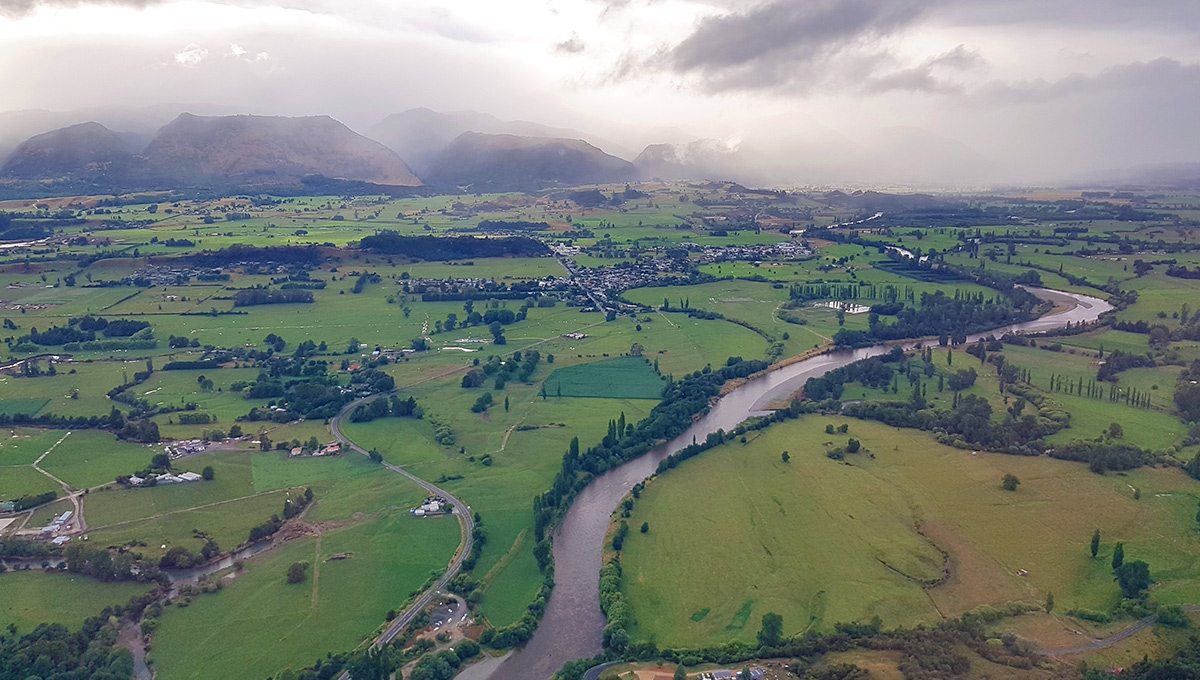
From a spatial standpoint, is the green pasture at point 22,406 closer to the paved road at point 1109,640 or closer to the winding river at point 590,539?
the winding river at point 590,539

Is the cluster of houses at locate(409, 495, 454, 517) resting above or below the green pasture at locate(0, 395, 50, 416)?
below

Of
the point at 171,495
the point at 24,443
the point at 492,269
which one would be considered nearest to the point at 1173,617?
the point at 171,495

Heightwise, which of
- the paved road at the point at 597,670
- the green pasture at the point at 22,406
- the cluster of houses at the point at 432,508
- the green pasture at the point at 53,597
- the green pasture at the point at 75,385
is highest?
the green pasture at the point at 75,385

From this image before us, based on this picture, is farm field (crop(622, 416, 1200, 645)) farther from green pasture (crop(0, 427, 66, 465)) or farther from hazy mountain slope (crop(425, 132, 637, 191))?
hazy mountain slope (crop(425, 132, 637, 191))

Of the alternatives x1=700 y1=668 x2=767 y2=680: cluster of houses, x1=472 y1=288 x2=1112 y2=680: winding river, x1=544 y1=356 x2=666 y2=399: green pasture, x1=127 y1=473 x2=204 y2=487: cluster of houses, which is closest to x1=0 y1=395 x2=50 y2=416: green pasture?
x1=127 y1=473 x2=204 y2=487: cluster of houses

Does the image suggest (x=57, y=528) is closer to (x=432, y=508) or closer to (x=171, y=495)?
(x=171, y=495)

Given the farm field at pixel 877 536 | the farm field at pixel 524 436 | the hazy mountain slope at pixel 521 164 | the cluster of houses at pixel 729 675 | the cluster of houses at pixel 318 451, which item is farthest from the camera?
the hazy mountain slope at pixel 521 164

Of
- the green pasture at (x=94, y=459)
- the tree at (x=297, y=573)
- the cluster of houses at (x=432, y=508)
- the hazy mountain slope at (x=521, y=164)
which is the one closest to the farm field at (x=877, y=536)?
the cluster of houses at (x=432, y=508)

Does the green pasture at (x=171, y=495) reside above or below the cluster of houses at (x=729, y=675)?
above
